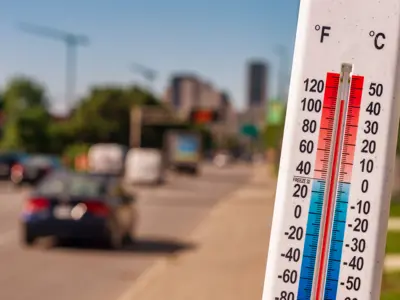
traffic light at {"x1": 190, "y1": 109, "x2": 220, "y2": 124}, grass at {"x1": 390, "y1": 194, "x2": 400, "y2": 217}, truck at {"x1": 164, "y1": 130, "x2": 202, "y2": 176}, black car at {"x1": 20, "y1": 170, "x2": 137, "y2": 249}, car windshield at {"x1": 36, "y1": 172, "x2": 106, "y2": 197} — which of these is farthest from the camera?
traffic light at {"x1": 190, "y1": 109, "x2": 220, "y2": 124}

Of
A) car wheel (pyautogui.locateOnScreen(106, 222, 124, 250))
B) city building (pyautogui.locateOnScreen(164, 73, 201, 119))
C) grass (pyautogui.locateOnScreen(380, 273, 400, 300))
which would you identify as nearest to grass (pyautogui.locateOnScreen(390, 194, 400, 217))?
car wheel (pyautogui.locateOnScreen(106, 222, 124, 250))

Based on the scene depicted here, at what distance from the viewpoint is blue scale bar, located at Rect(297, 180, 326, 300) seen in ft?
12.3

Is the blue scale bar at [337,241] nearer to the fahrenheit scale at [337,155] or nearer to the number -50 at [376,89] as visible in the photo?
the fahrenheit scale at [337,155]

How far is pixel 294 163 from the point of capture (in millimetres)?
3727

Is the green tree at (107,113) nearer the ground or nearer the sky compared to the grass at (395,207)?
nearer the ground

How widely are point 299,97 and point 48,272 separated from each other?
10.1 meters

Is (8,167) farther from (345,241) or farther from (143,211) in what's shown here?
(345,241)

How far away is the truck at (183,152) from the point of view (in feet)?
214

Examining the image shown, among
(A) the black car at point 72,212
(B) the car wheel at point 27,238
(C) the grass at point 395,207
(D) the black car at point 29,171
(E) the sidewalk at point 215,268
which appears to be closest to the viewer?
(E) the sidewalk at point 215,268

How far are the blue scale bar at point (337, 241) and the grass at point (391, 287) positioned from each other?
23.1 feet

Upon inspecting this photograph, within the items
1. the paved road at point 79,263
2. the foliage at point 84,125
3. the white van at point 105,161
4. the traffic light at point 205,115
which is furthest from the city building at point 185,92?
the paved road at point 79,263

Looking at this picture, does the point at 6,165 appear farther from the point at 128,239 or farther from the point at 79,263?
the point at 79,263

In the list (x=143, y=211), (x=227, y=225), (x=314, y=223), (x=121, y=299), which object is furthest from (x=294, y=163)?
(x=143, y=211)

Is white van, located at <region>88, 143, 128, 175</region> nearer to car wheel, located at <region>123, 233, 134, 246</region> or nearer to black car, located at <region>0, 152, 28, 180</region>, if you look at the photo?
black car, located at <region>0, 152, 28, 180</region>
